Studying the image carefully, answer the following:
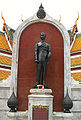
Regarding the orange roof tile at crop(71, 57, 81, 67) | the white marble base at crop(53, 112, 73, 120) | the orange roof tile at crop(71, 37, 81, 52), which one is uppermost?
the orange roof tile at crop(71, 37, 81, 52)

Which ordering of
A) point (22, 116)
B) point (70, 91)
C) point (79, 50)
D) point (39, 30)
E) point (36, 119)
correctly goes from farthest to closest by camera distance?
point (79, 50) < point (39, 30) < point (70, 91) < point (22, 116) < point (36, 119)

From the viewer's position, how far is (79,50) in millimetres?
10250

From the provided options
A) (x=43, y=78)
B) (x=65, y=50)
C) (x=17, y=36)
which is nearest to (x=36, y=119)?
(x=43, y=78)

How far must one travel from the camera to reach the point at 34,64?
9.05 metres

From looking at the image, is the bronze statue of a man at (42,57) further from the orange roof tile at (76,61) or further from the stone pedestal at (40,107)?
the orange roof tile at (76,61)

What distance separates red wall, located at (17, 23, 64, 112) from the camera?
874 centimetres

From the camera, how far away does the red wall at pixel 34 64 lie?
874 cm

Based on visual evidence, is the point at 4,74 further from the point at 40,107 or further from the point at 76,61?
the point at 76,61

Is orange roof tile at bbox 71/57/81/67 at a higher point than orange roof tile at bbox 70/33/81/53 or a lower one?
lower

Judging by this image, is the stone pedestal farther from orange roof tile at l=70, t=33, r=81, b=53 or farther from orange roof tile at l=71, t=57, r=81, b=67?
orange roof tile at l=70, t=33, r=81, b=53

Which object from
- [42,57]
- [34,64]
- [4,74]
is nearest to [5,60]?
[4,74]

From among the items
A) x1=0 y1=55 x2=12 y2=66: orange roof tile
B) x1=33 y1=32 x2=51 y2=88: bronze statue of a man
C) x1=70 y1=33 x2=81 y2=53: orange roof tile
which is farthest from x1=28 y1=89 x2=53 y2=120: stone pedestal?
x1=70 y1=33 x2=81 y2=53: orange roof tile

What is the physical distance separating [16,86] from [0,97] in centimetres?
107

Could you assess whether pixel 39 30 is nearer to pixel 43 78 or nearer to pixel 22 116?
pixel 43 78
